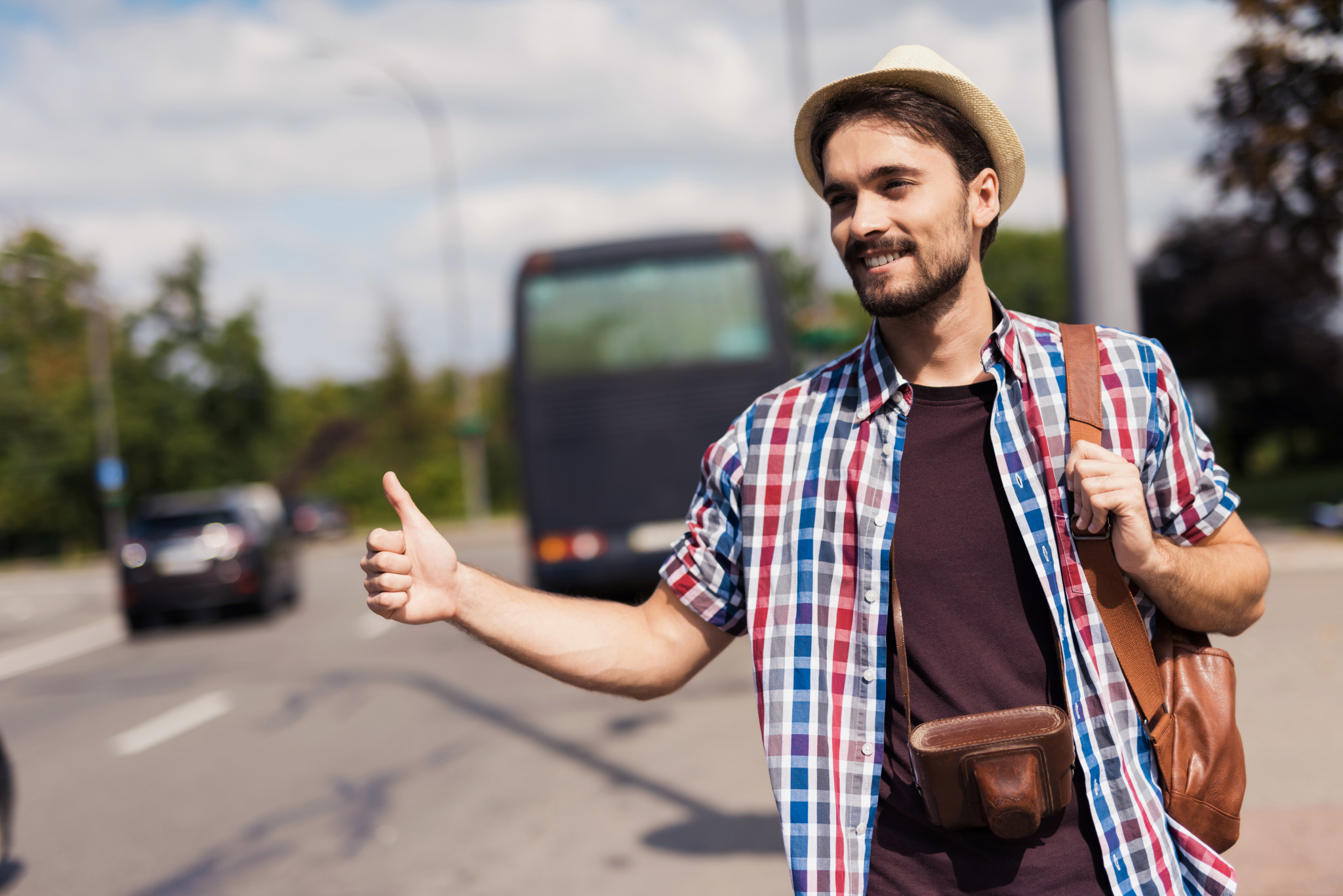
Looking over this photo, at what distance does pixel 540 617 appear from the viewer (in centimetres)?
204

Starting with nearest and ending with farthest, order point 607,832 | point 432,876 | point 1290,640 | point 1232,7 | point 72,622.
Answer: point 432,876 < point 607,832 < point 1290,640 < point 1232,7 < point 72,622

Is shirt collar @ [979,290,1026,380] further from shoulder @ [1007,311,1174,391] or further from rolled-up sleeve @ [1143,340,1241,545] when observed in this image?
rolled-up sleeve @ [1143,340,1241,545]

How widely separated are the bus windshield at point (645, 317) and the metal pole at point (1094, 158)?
7138 millimetres

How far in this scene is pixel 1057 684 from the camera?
5.92 feet

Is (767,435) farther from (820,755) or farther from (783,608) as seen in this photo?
(820,755)

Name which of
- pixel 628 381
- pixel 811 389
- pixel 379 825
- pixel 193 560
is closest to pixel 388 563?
pixel 811 389

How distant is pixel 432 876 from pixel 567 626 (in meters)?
3.09

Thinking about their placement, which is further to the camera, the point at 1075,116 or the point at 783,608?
the point at 1075,116

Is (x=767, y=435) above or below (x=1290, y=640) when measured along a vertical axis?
above

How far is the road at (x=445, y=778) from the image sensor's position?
4.69 metres

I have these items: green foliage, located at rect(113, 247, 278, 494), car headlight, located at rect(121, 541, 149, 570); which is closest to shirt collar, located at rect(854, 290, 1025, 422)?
car headlight, located at rect(121, 541, 149, 570)

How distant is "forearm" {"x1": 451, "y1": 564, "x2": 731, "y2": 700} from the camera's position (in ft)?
6.58

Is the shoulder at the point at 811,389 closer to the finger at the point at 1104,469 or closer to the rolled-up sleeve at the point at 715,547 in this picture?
the rolled-up sleeve at the point at 715,547

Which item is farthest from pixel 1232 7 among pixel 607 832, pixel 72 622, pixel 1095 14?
pixel 72 622
